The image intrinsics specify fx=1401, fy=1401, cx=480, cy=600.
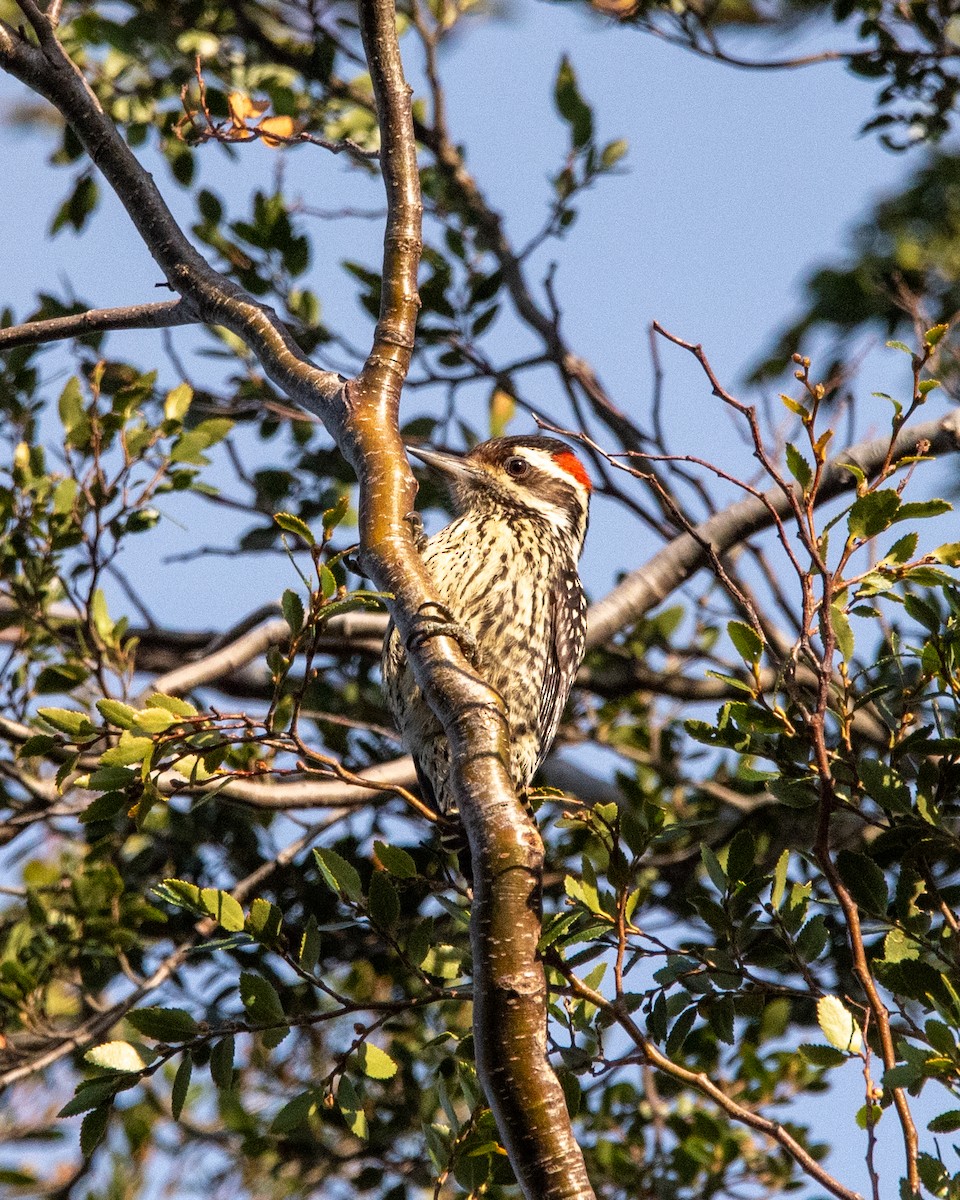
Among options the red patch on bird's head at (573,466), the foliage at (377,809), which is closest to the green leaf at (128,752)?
the foliage at (377,809)

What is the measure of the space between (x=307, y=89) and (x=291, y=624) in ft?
11.3

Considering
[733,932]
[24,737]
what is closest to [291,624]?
[733,932]

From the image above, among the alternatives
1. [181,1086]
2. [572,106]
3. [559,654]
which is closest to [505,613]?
[559,654]

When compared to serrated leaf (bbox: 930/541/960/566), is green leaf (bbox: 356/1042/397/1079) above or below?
below

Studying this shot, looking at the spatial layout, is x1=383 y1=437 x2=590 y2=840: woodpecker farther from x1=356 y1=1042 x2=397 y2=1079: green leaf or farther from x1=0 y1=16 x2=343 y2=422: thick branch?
x1=356 y1=1042 x2=397 y2=1079: green leaf

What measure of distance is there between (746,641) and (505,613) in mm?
1569

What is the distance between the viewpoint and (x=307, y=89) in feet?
17.4

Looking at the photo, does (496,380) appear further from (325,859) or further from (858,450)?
(325,859)

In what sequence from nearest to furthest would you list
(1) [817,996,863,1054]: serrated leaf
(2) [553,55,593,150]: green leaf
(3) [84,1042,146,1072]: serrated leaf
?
(1) [817,996,863,1054]: serrated leaf
(3) [84,1042,146,1072]: serrated leaf
(2) [553,55,593,150]: green leaf

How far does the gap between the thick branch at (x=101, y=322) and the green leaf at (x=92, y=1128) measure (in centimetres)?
157

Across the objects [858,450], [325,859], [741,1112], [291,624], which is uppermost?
[858,450]

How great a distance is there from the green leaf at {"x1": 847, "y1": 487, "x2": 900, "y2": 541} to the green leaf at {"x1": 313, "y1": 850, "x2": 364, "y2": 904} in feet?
3.63

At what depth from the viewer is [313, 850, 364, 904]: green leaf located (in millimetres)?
2590

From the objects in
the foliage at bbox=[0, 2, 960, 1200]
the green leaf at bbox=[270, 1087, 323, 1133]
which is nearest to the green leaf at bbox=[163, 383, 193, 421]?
the foliage at bbox=[0, 2, 960, 1200]
